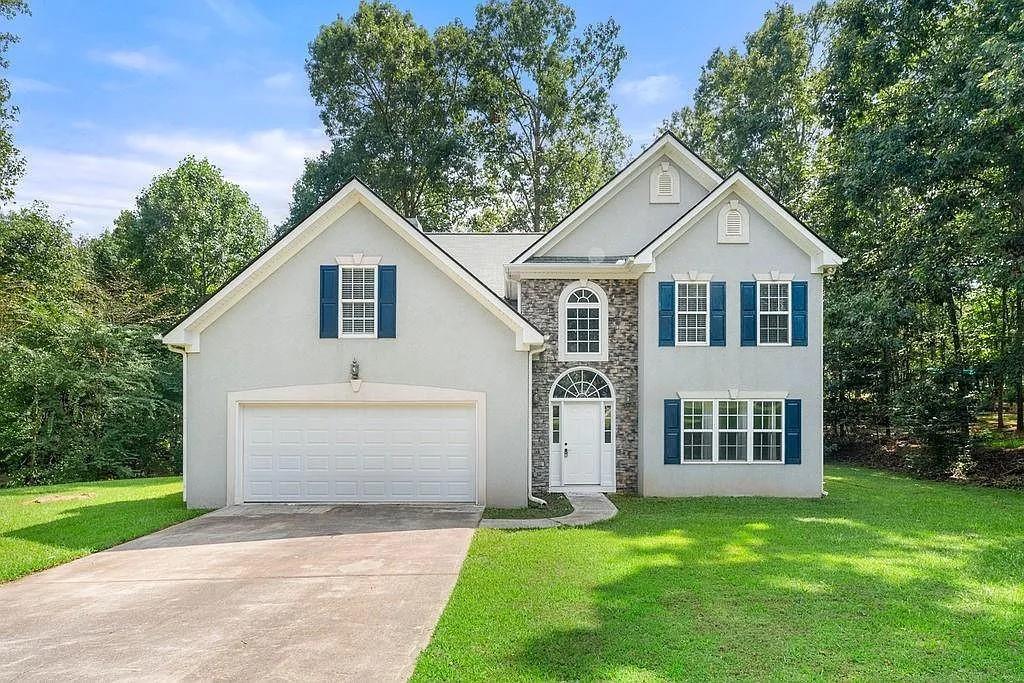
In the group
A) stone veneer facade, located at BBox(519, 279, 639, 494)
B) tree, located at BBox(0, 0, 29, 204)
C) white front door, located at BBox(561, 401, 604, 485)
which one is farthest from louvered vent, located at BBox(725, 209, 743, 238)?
tree, located at BBox(0, 0, 29, 204)

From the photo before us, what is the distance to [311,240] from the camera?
1280 centimetres

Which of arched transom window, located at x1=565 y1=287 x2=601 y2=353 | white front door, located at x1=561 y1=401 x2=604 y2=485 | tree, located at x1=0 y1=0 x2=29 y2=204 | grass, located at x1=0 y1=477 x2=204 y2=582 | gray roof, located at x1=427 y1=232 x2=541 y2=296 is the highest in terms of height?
tree, located at x1=0 y1=0 x2=29 y2=204

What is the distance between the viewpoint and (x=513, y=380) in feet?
41.2

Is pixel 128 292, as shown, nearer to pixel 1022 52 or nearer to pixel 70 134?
pixel 70 134

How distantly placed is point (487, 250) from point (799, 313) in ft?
26.1

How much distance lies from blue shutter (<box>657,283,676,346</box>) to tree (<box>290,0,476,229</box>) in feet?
58.5

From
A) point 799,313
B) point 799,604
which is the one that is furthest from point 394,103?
point 799,604

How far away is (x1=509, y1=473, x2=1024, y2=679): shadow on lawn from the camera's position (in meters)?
5.30

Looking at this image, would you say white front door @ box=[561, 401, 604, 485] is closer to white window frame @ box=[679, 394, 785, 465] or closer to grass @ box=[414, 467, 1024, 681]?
white window frame @ box=[679, 394, 785, 465]

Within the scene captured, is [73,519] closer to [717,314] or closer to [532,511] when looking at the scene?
[532,511]

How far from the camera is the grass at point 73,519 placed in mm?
9109

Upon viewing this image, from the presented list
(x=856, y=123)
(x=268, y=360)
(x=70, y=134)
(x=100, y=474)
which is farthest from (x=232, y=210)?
(x=856, y=123)

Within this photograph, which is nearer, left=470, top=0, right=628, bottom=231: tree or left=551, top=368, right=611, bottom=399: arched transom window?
left=551, top=368, right=611, bottom=399: arched transom window

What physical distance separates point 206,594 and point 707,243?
38.2ft
